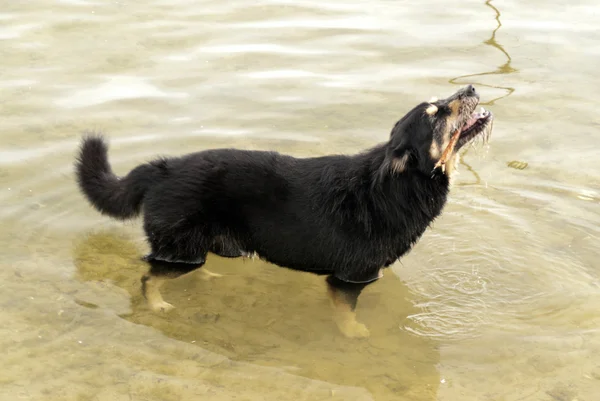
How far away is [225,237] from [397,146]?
5.21ft

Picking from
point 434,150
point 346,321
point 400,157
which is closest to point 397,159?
point 400,157

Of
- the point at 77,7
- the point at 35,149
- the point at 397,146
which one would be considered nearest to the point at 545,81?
the point at 397,146

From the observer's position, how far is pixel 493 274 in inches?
252

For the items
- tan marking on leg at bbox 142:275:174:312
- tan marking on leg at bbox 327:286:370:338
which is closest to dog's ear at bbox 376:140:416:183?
tan marking on leg at bbox 327:286:370:338

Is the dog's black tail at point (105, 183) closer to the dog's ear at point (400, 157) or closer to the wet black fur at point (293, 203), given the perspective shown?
the wet black fur at point (293, 203)

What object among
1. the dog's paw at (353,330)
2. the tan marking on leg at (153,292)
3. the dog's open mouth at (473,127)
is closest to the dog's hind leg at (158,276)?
the tan marking on leg at (153,292)

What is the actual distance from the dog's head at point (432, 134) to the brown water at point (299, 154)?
1373 millimetres

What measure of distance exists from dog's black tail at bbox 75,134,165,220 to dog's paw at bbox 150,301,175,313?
0.77 m

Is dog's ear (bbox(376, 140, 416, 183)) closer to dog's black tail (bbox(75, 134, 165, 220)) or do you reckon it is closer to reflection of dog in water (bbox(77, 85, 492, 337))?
reflection of dog in water (bbox(77, 85, 492, 337))

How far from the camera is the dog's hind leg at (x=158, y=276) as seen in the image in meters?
5.84

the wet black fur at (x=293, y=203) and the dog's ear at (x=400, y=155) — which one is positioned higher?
the dog's ear at (x=400, y=155)

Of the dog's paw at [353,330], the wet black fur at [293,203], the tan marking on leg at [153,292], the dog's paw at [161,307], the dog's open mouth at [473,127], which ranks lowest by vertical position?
the dog's paw at [353,330]

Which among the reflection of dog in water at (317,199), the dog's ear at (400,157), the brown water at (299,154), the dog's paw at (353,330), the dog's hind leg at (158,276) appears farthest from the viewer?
the dog's hind leg at (158,276)

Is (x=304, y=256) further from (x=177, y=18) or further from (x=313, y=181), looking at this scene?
(x=177, y=18)
